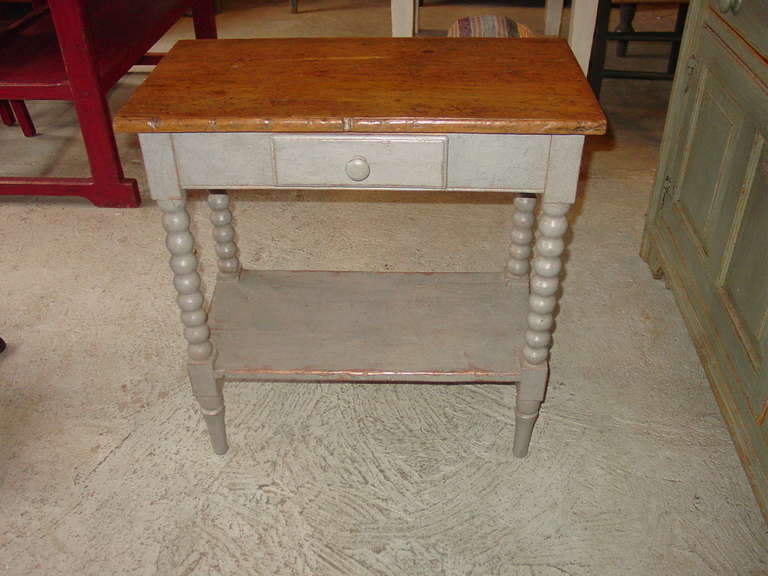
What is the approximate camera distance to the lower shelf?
5.79 feet

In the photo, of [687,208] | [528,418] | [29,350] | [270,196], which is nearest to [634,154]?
[687,208]

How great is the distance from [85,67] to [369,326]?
1.58 m

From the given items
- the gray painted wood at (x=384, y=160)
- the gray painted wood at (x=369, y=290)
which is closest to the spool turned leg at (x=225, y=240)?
the gray painted wood at (x=369, y=290)

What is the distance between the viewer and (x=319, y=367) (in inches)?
69.7

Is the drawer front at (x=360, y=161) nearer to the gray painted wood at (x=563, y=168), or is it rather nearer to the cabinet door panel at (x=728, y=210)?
the gray painted wood at (x=563, y=168)

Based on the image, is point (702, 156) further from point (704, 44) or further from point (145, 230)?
point (145, 230)

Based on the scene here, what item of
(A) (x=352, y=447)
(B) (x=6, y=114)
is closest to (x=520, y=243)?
(A) (x=352, y=447)

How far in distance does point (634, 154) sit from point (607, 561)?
220 centimetres

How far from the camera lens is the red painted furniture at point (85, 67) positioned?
2689 mm

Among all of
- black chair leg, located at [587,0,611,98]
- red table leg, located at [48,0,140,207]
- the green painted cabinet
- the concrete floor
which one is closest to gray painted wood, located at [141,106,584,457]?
the concrete floor

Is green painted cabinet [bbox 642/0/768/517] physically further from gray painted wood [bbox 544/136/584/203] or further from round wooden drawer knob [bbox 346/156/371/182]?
round wooden drawer knob [bbox 346/156/371/182]

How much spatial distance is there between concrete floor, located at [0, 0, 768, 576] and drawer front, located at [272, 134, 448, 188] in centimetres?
75

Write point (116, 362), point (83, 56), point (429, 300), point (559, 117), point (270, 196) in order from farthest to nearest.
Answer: point (270, 196), point (83, 56), point (116, 362), point (429, 300), point (559, 117)

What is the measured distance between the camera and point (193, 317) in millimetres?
1685
